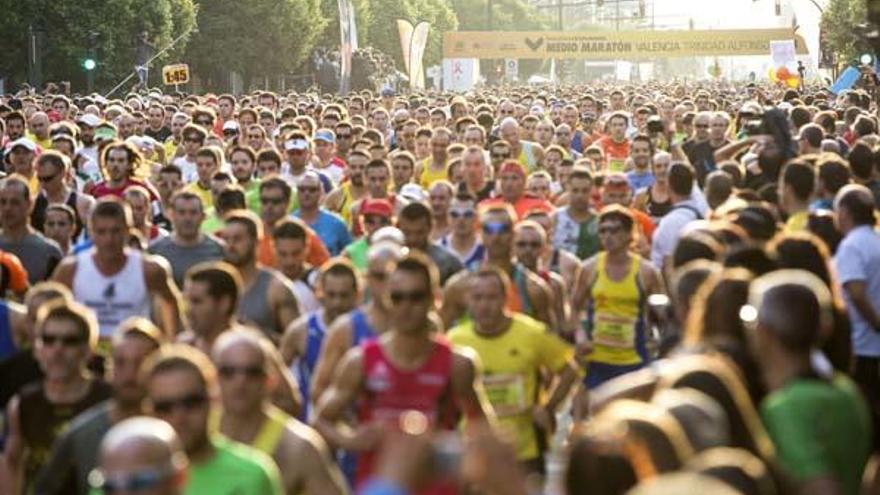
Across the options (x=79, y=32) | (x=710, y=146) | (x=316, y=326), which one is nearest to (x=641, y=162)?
(x=710, y=146)

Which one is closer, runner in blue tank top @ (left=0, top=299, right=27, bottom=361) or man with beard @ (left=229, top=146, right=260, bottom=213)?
runner in blue tank top @ (left=0, top=299, right=27, bottom=361)

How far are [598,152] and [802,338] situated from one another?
15460 mm

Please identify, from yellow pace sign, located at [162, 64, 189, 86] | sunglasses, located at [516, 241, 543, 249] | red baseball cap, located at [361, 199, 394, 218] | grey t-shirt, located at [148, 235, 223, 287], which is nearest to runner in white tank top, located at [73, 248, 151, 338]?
grey t-shirt, located at [148, 235, 223, 287]

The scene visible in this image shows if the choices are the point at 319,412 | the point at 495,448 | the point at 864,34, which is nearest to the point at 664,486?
the point at 495,448

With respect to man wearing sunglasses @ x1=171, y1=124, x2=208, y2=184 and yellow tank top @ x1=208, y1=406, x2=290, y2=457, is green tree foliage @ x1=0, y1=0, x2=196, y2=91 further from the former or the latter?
yellow tank top @ x1=208, y1=406, x2=290, y2=457

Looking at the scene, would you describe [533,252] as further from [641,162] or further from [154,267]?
[641,162]

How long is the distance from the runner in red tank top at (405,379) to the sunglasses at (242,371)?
3.31 feet

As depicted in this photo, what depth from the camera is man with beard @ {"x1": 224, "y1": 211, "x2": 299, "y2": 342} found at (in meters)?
11.6

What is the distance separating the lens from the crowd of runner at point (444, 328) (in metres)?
5.97

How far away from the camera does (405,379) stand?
8812 millimetres

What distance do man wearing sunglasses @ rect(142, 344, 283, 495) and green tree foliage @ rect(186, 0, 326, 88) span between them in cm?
6896

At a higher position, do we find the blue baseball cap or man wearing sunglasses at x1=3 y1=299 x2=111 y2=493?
man wearing sunglasses at x1=3 y1=299 x2=111 y2=493

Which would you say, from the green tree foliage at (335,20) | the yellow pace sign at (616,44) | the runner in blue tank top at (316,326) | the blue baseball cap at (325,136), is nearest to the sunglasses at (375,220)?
the runner in blue tank top at (316,326)

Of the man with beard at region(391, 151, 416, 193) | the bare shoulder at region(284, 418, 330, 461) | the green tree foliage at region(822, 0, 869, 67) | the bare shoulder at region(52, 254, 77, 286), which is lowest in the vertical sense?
the green tree foliage at region(822, 0, 869, 67)
